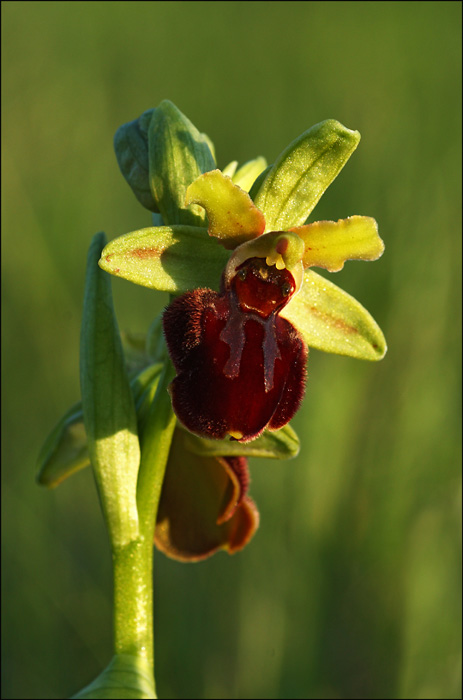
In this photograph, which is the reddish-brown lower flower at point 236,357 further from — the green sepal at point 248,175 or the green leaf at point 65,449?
the green leaf at point 65,449

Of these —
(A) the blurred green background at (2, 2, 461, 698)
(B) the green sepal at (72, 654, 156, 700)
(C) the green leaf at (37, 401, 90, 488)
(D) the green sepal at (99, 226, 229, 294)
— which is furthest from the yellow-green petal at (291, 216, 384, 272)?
(A) the blurred green background at (2, 2, 461, 698)

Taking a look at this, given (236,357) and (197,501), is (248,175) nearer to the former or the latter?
(236,357)

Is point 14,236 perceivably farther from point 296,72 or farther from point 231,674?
point 231,674

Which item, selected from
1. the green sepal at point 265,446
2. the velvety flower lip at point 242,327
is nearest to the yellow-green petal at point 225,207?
the velvety flower lip at point 242,327

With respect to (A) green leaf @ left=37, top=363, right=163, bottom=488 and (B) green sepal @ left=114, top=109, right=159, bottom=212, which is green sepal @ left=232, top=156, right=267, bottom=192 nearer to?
(B) green sepal @ left=114, top=109, right=159, bottom=212

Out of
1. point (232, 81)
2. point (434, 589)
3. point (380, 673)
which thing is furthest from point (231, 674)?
point (232, 81)
